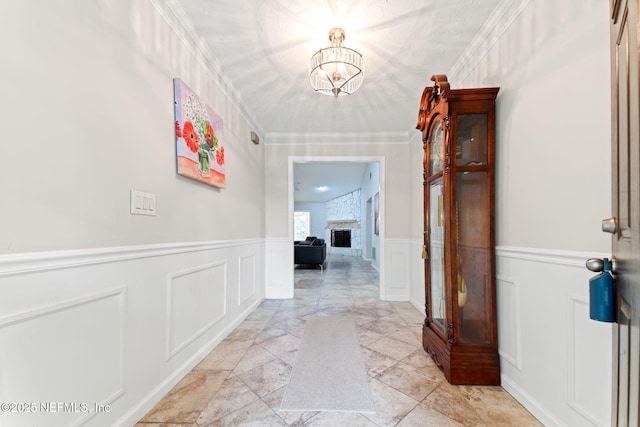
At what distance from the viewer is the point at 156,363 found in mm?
1652

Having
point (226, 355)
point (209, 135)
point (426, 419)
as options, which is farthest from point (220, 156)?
point (426, 419)

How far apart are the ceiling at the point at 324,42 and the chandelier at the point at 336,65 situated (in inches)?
4.9

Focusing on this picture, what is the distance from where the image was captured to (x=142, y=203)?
1.53 meters

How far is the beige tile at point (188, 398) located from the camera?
1.54 m

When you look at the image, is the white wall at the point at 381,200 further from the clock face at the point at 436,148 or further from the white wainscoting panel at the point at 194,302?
the clock face at the point at 436,148

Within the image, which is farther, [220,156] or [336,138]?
[336,138]

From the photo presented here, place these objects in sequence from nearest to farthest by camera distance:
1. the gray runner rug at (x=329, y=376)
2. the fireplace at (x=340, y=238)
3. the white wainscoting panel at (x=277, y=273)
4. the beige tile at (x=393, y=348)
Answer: the gray runner rug at (x=329, y=376) → the beige tile at (x=393, y=348) → the white wainscoting panel at (x=277, y=273) → the fireplace at (x=340, y=238)

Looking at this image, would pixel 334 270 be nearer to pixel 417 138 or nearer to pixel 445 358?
pixel 417 138

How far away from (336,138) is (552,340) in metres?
3.36

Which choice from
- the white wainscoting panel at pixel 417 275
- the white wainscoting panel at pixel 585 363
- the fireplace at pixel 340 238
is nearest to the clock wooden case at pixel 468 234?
the white wainscoting panel at pixel 585 363

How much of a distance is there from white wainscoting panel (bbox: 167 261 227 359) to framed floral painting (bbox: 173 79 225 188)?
73cm

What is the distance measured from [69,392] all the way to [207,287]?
1168 millimetres

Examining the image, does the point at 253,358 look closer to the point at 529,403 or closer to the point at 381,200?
the point at 529,403

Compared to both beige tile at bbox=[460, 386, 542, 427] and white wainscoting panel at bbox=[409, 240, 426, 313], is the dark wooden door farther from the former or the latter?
white wainscoting panel at bbox=[409, 240, 426, 313]
